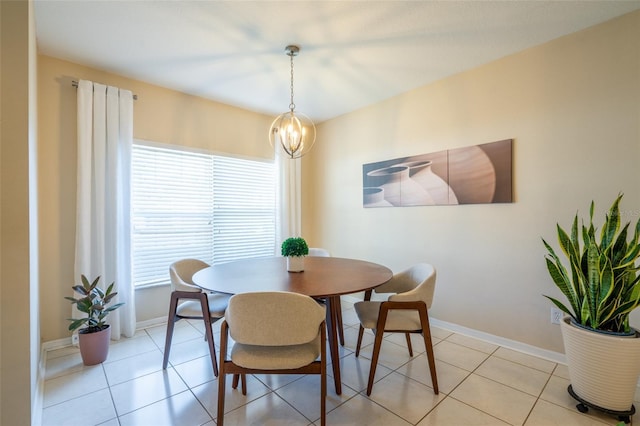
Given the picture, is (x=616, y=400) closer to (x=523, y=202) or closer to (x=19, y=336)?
(x=523, y=202)

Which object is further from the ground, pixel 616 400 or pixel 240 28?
pixel 240 28

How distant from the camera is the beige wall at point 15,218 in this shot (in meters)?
1.27

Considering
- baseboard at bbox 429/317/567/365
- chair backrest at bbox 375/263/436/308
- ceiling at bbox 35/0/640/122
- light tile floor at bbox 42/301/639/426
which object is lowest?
light tile floor at bbox 42/301/639/426

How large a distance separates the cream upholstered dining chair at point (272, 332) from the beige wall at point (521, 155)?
190cm

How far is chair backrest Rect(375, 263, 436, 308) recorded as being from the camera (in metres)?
1.81

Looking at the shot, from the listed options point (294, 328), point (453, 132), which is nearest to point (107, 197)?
point (294, 328)

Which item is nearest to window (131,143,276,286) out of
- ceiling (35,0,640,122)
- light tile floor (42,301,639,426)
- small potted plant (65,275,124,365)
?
small potted plant (65,275,124,365)

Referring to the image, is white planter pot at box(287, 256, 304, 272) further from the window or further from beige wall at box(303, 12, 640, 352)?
the window

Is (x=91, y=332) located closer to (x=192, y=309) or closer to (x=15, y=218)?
(x=192, y=309)

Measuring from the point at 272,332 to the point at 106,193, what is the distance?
2.35 metres

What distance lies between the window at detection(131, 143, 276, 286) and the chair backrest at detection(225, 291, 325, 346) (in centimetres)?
209

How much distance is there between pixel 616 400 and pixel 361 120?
10.9 feet

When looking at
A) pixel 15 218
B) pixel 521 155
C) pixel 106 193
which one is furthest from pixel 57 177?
pixel 521 155

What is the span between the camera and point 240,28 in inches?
82.6
